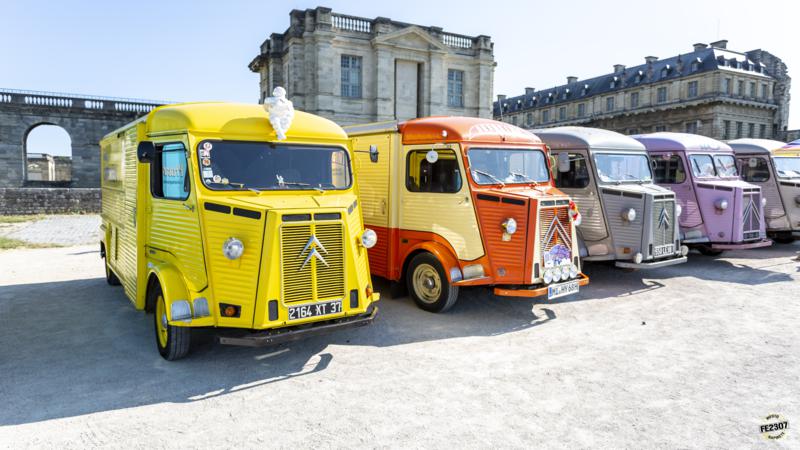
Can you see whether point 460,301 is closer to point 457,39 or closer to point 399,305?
point 399,305

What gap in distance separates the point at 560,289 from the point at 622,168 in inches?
170

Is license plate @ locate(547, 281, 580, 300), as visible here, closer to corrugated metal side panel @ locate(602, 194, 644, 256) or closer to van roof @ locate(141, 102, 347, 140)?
corrugated metal side panel @ locate(602, 194, 644, 256)

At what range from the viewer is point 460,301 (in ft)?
30.8

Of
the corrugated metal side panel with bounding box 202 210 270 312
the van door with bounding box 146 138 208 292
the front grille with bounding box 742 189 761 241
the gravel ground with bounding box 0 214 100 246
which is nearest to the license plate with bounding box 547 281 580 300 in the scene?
the corrugated metal side panel with bounding box 202 210 270 312

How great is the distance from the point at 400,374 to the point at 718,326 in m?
5.31

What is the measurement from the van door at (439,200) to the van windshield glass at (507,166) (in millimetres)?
284

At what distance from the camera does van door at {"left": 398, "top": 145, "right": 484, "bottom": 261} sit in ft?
26.7

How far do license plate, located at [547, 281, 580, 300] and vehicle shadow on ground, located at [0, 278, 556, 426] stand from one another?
1.88 ft

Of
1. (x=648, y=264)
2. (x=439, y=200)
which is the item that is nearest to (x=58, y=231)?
(x=439, y=200)

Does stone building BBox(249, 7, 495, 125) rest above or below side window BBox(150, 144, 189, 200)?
above

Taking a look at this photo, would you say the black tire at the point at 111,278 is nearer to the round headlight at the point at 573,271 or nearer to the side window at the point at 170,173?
the side window at the point at 170,173

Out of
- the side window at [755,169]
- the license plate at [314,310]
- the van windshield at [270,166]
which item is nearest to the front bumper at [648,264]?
the van windshield at [270,166]

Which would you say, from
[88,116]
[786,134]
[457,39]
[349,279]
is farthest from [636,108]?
[349,279]

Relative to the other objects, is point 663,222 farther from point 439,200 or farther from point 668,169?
point 439,200
